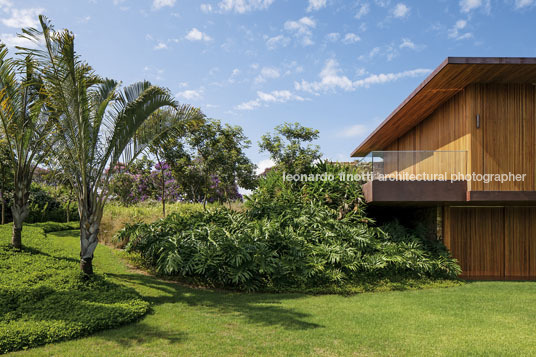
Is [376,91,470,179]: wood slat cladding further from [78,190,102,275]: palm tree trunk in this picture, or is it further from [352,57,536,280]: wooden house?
[78,190,102,275]: palm tree trunk

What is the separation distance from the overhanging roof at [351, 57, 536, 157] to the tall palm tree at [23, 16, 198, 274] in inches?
257

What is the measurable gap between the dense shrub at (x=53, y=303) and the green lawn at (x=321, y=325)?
0.80 feet

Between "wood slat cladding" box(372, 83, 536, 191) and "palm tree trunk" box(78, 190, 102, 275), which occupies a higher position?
"wood slat cladding" box(372, 83, 536, 191)

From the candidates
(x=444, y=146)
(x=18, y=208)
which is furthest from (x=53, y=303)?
(x=444, y=146)

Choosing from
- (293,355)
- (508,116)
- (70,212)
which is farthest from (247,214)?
(70,212)

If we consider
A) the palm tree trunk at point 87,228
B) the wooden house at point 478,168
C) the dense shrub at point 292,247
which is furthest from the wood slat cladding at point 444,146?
the palm tree trunk at point 87,228

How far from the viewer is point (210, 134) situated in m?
16.3

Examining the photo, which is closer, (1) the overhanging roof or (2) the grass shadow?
(2) the grass shadow

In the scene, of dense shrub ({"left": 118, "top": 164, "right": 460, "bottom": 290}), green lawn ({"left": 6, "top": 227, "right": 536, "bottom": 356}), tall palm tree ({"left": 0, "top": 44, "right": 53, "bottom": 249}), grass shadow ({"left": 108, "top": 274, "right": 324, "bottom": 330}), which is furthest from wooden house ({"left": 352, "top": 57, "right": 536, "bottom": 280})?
tall palm tree ({"left": 0, "top": 44, "right": 53, "bottom": 249})

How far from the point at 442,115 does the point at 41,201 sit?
1977 centimetres

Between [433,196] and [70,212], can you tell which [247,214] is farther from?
[70,212]

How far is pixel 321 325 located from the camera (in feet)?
18.1

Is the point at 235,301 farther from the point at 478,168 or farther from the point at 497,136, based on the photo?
the point at 497,136

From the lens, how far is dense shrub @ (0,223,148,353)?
190 inches
